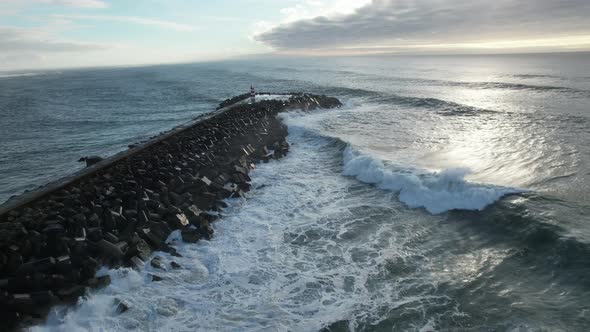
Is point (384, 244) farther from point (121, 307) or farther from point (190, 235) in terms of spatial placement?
point (121, 307)

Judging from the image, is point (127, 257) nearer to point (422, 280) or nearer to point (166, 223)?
point (166, 223)

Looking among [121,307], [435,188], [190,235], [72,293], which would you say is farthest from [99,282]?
[435,188]

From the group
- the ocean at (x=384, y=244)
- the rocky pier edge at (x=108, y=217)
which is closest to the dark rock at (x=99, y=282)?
the rocky pier edge at (x=108, y=217)

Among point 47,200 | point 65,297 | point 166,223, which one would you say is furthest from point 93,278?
point 47,200

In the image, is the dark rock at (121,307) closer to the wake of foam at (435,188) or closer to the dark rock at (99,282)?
the dark rock at (99,282)

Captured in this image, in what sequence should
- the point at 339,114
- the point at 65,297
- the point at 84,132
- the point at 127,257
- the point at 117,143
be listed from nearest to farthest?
the point at 65,297
the point at 127,257
the point at 117,143
the point at 84,132
the point at 339,114

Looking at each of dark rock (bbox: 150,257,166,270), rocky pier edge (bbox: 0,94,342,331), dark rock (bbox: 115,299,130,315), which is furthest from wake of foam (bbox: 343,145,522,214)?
dark rock (bbox: 115,299,130,315)

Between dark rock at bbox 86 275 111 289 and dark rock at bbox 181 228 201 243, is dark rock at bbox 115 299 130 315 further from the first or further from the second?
dark rock at bbox 181 228 201 243
